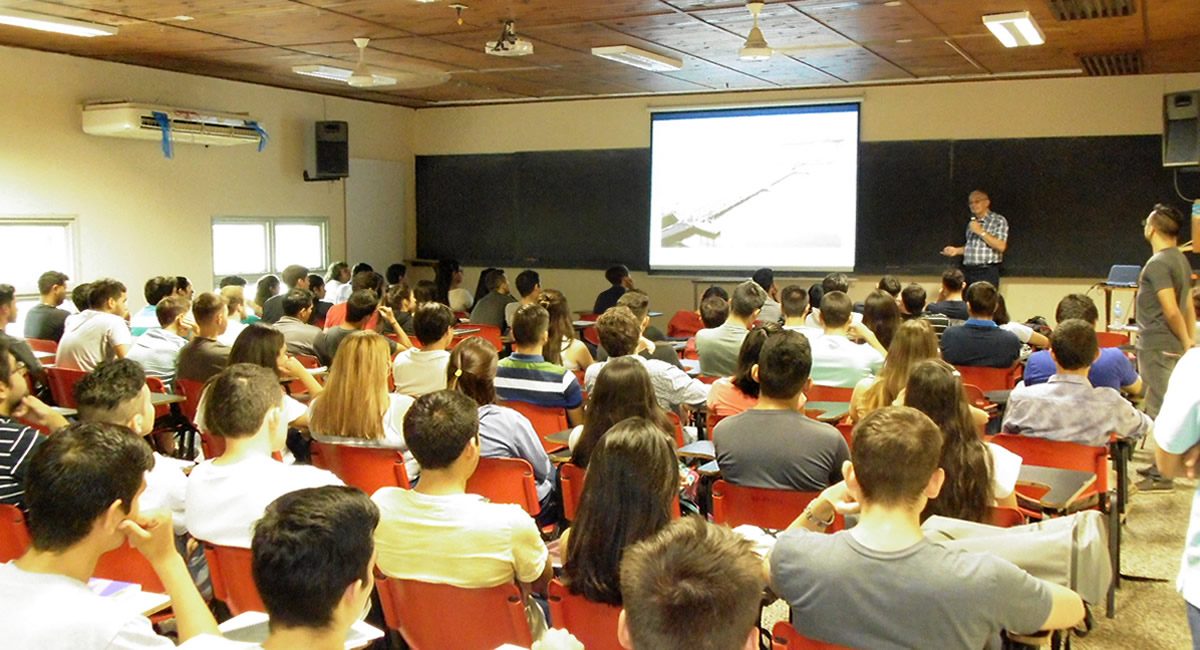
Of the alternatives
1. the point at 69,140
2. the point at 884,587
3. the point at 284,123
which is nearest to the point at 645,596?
the point at 884,587

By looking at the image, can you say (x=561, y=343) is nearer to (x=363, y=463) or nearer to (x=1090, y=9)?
(x=363, y=463)

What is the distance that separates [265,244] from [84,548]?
9.92 meters

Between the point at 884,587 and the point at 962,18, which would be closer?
the point at 884,587

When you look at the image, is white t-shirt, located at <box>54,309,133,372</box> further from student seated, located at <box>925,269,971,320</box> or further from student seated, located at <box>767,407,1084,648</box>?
student seated, located at <box>925,269,971,320</box>

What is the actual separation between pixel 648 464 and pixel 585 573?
307 millimetres

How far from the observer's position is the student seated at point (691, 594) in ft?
5.05

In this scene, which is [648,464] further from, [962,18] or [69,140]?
[69,140]

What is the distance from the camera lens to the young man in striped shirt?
16.3 ft

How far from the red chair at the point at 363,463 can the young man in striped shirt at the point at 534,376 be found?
1.07 meters

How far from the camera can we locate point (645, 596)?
5.19ft

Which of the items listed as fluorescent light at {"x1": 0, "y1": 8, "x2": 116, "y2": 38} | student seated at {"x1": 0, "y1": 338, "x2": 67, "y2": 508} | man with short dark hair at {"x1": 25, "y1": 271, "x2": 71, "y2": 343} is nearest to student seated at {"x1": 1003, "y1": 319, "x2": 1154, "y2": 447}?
student seated at {"x1": 0, "y1": 338, "x2": 67, "y2": 508}

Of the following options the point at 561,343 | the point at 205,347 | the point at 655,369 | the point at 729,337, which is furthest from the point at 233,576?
the point at 729,337

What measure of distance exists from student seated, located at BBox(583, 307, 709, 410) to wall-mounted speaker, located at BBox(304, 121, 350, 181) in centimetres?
749

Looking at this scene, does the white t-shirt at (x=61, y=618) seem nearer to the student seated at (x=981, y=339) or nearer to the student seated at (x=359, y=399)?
the student seated at (x=359, y=399)
